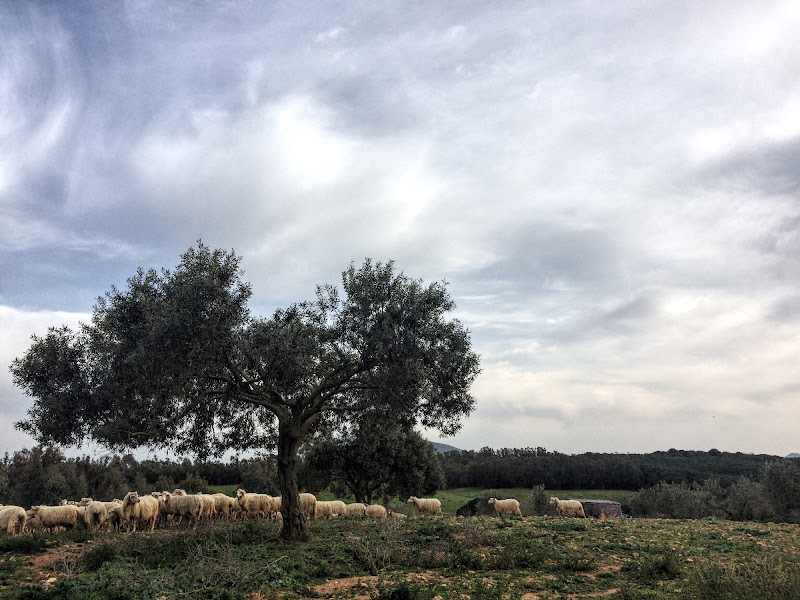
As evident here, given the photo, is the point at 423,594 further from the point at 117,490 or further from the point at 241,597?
the point at 117,490

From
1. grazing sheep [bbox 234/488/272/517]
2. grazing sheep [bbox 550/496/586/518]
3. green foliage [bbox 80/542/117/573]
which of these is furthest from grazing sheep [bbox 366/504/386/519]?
green foliage [bbox 80/542/117/573]

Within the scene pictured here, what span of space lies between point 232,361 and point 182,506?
429 inches

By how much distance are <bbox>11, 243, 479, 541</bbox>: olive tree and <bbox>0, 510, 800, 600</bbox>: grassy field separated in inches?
149

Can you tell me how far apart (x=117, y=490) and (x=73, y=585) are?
2690 inches

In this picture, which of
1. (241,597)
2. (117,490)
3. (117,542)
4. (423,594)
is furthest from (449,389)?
(117,490)

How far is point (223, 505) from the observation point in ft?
96.9

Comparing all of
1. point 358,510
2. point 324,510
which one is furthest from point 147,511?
point 358,510

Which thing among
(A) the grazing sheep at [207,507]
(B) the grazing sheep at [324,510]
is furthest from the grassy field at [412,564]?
(B) the grazing sheep at [324,510]

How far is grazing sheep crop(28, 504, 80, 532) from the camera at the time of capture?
78.9ft

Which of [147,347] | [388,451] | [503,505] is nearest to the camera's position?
[147,347]

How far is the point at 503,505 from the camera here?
37.4 metres

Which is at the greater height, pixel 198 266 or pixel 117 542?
pixel 198 266

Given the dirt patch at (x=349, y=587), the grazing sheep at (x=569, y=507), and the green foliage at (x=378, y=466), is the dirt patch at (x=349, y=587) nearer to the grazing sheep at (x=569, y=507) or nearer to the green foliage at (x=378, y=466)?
the grazing sheep at (x=569, y=507)

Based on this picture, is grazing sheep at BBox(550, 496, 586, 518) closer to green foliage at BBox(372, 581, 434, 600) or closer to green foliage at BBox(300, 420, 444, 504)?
green foliage at BBox(300, 420, 444, 504)
